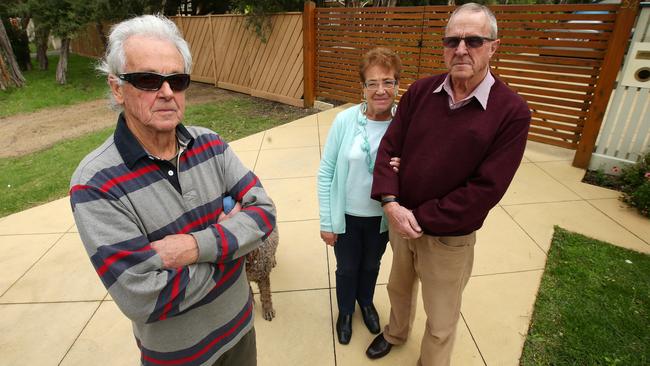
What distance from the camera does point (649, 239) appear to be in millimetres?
3344

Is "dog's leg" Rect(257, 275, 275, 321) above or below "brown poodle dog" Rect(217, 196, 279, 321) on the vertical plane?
below

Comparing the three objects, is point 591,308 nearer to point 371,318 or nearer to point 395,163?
point 371,318

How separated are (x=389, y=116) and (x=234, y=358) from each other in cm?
148

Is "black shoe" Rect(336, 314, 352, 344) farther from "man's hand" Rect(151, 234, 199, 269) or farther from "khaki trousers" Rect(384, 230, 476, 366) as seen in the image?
"man's hand" Rect(151, 234, 199, 269)

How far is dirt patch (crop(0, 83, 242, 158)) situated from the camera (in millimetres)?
6508

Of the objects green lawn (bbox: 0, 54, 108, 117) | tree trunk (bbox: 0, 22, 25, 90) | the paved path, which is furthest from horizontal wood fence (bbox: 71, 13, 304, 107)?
tree trunk (bbox: 0, 22, 25, 90)

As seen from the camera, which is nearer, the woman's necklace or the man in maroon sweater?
the man in maroon sweater

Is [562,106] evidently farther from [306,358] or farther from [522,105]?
[306,358]

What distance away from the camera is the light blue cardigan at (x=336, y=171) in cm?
199

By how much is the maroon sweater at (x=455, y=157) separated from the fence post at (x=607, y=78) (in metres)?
4.18

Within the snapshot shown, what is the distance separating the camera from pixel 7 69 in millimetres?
10773

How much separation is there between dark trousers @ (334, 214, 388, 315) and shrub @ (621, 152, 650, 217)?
11.0ft

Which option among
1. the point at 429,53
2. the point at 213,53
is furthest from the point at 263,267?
the point at 213,53

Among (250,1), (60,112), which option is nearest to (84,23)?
(60,112)
